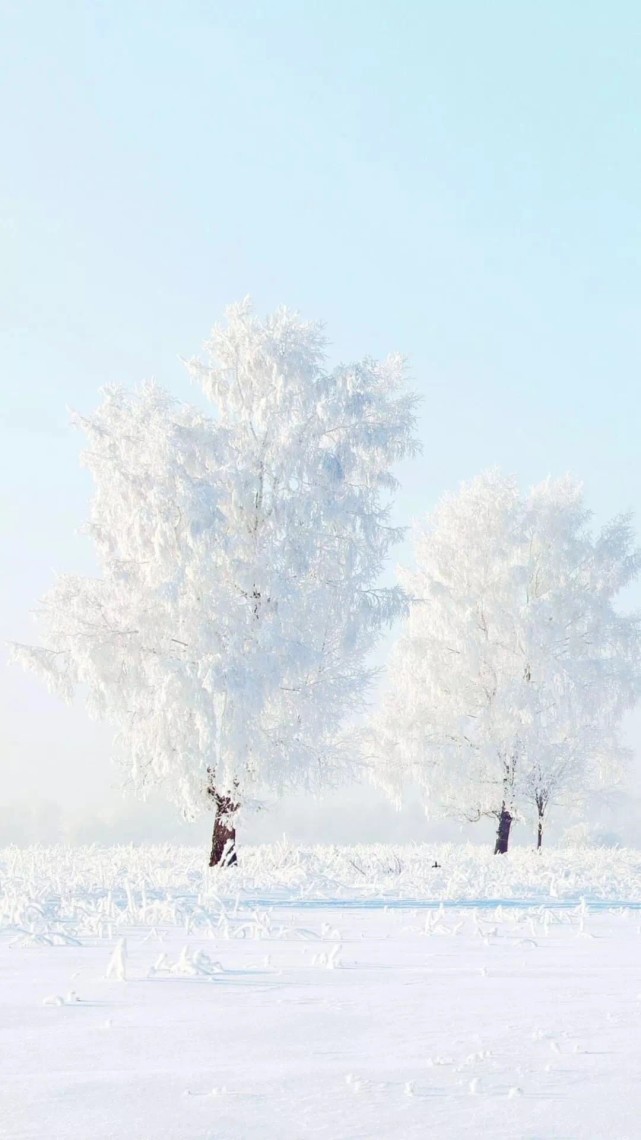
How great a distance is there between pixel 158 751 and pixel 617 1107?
14787 mm

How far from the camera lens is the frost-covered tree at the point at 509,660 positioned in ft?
78.4

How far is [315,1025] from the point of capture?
356 centimetres

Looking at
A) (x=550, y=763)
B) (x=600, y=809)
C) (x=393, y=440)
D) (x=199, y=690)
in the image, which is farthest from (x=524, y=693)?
(x=199, y=690)

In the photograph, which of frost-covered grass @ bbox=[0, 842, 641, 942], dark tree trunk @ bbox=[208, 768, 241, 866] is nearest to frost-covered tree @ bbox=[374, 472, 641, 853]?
frost-covered grass @ bbox=[0, 842, 641, 942]

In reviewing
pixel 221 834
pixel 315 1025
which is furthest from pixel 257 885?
pixel 315 1025

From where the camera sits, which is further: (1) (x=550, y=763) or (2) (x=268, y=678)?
(1) (x=550, y=763)

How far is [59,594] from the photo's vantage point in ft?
58.6

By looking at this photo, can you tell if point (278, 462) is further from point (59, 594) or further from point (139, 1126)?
point (139, 1126)

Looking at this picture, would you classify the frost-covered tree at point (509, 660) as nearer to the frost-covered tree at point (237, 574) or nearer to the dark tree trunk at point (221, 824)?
the frost-covered tree at point (237, 574)

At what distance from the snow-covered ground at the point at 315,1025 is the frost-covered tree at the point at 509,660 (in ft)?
49.1

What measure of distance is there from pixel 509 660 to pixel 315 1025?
2144 centimetres

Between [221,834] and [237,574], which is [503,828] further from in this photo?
[237,574]

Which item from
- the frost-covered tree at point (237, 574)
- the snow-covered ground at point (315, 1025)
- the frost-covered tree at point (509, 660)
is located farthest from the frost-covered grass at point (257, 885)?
the frost-covered tree at point (509, 660)

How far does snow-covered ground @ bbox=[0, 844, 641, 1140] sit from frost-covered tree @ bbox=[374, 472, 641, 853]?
15.0m
